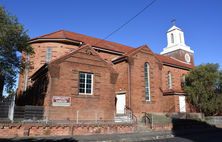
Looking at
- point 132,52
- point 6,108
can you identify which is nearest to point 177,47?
point 132,52

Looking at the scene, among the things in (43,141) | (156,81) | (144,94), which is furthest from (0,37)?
(156,81)

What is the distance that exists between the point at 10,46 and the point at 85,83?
24.6ft

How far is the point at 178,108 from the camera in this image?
29.0 meters

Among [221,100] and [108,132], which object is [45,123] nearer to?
[108,132]

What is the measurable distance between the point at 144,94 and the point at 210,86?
10.7 m

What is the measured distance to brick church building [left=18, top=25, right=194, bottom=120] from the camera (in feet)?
63.6

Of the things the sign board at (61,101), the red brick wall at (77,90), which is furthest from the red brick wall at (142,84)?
the sign board at (61,101)

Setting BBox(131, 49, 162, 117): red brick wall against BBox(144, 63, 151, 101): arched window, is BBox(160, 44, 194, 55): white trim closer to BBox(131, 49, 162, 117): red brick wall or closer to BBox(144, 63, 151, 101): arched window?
BBox(131, 49, 162, 117): red brick wall

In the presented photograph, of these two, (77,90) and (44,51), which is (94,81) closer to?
(77,90)

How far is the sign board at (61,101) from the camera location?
61.2 feet

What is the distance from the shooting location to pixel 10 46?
17500mm

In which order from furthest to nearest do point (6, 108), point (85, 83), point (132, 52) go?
1. point (132, 52)
2. point (85, 83)
3. point (6, 108)

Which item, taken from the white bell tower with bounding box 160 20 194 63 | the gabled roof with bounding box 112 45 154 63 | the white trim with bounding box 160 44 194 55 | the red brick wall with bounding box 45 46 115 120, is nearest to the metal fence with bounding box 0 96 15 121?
the red brick wall with bounding box 45 46 115 120

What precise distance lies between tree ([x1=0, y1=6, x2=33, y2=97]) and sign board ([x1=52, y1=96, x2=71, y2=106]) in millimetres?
4070
